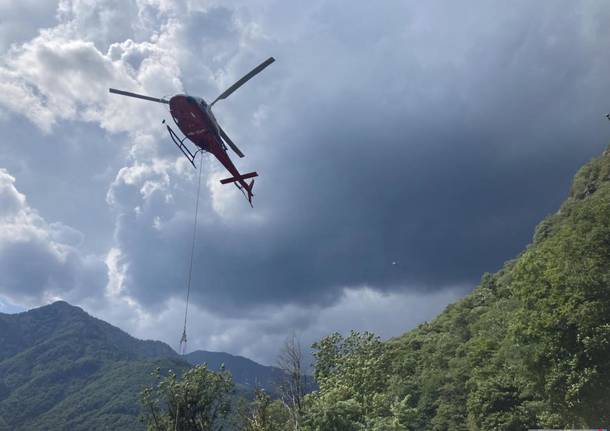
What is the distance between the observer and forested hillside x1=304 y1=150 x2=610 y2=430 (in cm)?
2923

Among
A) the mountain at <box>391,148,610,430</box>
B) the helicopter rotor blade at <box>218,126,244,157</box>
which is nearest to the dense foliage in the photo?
the mountain at <box>391,148,610,430</box>

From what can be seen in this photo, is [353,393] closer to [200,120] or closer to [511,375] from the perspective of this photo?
[511,375]

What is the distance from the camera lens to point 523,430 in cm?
3775

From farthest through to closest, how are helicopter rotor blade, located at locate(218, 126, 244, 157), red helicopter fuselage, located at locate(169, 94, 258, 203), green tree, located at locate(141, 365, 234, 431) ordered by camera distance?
green tree, located at locate(141, 365, 234, 431) < helicopter rotor blade, located at locate(218, 126, 244, 157) < red helicopter fuselage, located at locate(169, 94, 258, 203)

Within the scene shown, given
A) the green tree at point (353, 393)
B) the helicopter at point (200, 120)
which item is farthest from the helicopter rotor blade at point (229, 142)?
the green tree at point (353, 393)

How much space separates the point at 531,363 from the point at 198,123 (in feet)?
89.1

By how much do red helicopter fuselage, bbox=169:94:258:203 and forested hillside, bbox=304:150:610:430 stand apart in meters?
18.1

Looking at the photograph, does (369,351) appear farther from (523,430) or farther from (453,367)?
(523,430)

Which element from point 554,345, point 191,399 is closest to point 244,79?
point 554,345

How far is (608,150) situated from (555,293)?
251 feet

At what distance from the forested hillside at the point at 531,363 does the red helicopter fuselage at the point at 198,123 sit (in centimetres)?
1809

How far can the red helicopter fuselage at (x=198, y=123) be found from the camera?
2820 centimetres

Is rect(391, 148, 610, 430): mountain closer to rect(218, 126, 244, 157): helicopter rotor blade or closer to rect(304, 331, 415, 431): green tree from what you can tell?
rect(304, 331, 415, 431): green tree

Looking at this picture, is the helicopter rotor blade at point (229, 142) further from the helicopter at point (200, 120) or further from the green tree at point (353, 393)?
the green tree at point (353, 393)
